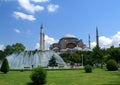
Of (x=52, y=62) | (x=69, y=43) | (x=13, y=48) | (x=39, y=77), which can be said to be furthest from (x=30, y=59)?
(x=69, y=43)

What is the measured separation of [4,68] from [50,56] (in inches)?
1243

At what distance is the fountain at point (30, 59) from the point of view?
6594 centimetres

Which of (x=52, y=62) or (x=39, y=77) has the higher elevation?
(x=52, y=62)

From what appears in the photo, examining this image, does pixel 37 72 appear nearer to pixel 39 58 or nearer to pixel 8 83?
pixel 8 83

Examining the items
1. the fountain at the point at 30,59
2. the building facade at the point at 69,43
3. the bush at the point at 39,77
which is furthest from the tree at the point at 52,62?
the building facade at the point at 69,43

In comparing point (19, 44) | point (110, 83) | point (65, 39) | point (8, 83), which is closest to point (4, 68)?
point (8, 83)

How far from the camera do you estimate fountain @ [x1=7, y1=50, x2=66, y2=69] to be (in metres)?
65.9

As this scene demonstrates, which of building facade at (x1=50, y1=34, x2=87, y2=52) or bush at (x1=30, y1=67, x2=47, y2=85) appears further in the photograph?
building facade at (x1=50, y1=34, x2=87, y2=52)

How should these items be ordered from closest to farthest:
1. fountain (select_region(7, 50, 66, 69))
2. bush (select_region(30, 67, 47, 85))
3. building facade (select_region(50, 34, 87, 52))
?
1. bush (select_region(30, 67, 47, 85))
2. fountain (select_region(7, 50, 66, 69))
3. building facade (select_region(50, 34, 87, 52))

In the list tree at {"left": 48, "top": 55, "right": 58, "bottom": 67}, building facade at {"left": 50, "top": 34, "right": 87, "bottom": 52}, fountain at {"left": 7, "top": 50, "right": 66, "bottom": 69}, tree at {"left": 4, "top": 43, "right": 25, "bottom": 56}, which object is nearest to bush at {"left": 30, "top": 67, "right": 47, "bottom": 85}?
tree at {"left": 48, "top": 55, "right": 58, "bottom": 67}

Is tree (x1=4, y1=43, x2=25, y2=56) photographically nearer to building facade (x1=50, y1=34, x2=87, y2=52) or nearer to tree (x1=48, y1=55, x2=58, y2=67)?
building facade (x1=50, y1=34, x2=87, y2=52)

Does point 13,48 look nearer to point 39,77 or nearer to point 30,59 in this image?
point 30,59

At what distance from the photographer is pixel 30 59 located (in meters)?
67.4

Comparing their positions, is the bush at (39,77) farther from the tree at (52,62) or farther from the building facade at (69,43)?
the building facade at (69,43)
